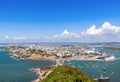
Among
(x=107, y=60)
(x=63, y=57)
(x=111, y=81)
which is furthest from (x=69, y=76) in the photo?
(x=63, y=57)

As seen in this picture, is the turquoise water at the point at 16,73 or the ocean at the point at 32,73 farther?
the ocean at the point at 32,73

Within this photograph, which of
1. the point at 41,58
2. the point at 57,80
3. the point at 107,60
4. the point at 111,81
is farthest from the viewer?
the point at 41,58

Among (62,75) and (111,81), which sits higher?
(62,75)

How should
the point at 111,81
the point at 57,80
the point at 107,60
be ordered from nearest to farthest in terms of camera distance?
the point at 57,80 < the point at 111,81 < the point at 107,60

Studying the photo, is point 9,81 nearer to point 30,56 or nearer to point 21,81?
point 21,81

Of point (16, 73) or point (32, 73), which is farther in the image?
point (16, 73)

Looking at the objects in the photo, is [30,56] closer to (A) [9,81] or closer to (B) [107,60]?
(B) [107,60]

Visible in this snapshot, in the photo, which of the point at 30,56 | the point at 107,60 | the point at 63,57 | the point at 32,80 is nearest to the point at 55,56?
the point at 63,57

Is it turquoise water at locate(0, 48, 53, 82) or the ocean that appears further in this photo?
the ocean

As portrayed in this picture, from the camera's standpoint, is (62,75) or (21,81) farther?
(21,81)
